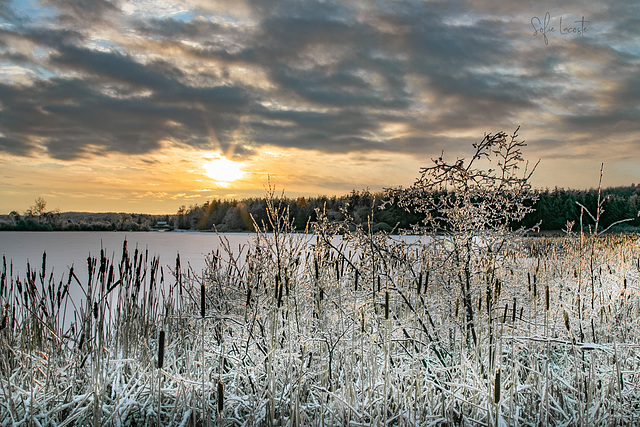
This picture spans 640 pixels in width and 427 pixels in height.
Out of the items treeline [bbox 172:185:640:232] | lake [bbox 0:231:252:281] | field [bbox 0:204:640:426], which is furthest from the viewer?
treeline [bbox 172:185:640:232]

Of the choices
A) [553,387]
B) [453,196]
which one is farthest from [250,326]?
[553,387]

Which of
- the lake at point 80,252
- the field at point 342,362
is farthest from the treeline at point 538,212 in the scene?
the field at point 342,362

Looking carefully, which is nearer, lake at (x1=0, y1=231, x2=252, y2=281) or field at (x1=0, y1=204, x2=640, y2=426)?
field at (x1=0, y1=204, x2=640, y2=426)

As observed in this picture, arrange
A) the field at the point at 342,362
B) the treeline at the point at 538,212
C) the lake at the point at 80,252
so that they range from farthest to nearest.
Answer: the treeline at the point at 538,212, the lake at the point at 80,252, the field at the point at 342,362

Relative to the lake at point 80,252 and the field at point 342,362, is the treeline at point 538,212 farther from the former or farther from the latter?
the field at point 342,362

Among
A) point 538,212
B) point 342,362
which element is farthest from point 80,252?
point 538,212

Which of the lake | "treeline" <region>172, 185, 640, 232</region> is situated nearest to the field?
the lake

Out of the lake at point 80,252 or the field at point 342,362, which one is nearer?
the field at point 342,362

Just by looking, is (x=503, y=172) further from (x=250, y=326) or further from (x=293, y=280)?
(x=250, y=326)

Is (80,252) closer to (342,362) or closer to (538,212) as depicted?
(342,362)

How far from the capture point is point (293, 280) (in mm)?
4086

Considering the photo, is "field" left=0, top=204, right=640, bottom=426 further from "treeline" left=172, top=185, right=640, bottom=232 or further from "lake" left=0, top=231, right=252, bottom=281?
"treeline" left=172, top=185, right=640, bottom=232

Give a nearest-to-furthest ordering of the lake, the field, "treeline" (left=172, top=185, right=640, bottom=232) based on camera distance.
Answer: the field
the lake
"treeline" (left=172, top=185, right=640, bottom=232)

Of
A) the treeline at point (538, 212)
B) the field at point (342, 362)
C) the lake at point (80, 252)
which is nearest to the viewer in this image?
the field at point (342, 362)
